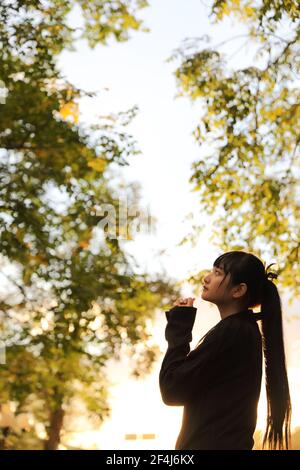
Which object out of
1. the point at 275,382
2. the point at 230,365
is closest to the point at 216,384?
the point at 230,365

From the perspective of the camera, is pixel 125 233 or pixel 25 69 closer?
pixel 25 69

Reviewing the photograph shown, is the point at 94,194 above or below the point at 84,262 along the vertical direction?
above

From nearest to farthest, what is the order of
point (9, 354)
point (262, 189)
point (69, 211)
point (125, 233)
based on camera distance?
→ point (9, 354), point (262, 189), point (69, 211), point (125, 233)

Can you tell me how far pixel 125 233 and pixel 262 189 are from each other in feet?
12.0

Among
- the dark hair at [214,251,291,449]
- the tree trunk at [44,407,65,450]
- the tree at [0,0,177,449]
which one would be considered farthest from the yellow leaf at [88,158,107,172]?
the tree trunk at [44,407,65,450]

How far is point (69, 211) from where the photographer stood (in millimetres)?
10844

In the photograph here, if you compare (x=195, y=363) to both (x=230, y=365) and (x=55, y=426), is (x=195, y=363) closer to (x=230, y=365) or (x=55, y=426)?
(x=230, y=365)

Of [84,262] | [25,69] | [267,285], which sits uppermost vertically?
[25,69]

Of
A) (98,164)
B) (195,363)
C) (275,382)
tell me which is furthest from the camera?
(98,164)

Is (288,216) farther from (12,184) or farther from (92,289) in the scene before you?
(12,184)

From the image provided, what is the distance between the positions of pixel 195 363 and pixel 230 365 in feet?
0.45

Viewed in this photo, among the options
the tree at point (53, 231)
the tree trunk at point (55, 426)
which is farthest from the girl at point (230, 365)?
the tree trunk at point (55, 426)

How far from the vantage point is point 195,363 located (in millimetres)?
2082
